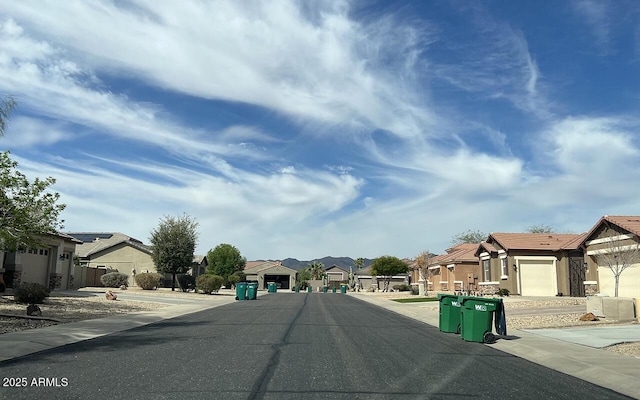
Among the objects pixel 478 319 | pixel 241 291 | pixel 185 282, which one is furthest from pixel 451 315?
pixel 185 282

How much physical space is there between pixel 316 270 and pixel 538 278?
79224 millimetres

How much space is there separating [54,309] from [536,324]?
17.8 metres

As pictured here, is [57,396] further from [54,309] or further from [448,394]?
[54,309]

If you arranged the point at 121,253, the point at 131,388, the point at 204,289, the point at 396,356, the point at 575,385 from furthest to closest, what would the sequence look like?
the point at 121,253
the point at 204,289
the point at 396,356
the point at 575,385
the point at 131,388

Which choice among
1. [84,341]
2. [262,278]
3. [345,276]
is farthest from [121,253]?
[345,276]

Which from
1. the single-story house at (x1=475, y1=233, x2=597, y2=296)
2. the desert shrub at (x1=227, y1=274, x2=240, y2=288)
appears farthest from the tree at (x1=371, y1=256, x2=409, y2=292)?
the single-story house at (x1=475, y1=233, x2=597, y2=296)

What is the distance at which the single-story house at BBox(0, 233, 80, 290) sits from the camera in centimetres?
2819

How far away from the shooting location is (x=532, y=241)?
3828cm

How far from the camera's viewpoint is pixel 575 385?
860 centimetres

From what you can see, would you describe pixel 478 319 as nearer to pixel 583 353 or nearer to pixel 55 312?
pixel 583 353

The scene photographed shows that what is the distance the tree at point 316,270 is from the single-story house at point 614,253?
83.1 m

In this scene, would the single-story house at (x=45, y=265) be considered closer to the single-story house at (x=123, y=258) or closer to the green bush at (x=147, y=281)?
the green bush at (x=147, y=281)

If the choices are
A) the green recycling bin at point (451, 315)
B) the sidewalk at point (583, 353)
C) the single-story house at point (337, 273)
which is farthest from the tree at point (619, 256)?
the single-story house at point (337, 273)

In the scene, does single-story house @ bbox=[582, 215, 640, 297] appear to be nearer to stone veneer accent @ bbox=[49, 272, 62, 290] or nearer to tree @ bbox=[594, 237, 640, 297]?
tree @ bbox=[594, 237, 640, 297]
